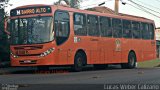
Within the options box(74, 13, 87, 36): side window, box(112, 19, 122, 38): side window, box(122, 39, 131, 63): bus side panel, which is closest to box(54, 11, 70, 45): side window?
box(74, 13, 87, 36): side window

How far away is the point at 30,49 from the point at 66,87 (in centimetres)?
879

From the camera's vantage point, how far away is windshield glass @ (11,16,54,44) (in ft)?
76.9

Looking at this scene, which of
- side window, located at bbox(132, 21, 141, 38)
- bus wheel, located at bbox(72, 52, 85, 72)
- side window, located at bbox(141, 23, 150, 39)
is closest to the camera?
bus wheel, located at bbox(72, 52, 85, 72)

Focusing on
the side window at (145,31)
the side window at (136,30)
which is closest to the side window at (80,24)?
the side window at (136,30)

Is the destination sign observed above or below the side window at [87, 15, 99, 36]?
above

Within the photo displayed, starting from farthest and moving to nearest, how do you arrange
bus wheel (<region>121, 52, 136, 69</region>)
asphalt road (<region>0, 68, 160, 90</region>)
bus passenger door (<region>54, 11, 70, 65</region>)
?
bus wheel (<region>121, 52, 136, 69</region>) < bus passenger door (<region>54, 11, 70, 65</region>) < asphalt road (<region>0, 68, 160, 90</region>)

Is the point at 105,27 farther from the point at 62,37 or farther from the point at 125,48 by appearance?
the point at 62,37

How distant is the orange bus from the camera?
2352 centimetres

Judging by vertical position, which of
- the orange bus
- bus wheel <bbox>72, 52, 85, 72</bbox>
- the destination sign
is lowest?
bus wheel <bbox>72, 52, 85, 72</bbox>

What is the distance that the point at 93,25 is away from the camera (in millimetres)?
26891

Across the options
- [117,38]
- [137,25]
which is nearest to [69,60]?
[117,38]

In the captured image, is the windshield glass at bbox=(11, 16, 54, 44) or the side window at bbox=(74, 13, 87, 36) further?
the side window at bbox=(74, 13, 87, 36)

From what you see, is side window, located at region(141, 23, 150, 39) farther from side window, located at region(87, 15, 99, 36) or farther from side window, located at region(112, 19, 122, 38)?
side window, located at region(87, 15, 99, 36)

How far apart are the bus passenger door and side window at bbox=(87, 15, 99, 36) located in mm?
2247
